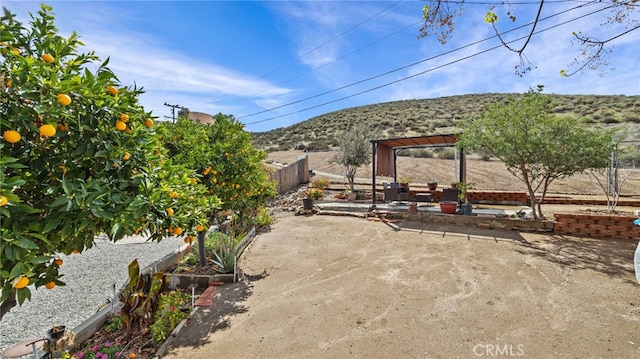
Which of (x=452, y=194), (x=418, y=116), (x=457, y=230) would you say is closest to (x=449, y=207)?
(x=452, y=194)

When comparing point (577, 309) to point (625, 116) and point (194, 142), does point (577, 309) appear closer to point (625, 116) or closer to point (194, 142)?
point (194, 142)

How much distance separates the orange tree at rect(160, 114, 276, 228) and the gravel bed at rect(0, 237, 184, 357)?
72.8 inches

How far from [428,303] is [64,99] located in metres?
4.47

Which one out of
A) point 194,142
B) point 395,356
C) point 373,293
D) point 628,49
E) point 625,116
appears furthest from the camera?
point 625,116

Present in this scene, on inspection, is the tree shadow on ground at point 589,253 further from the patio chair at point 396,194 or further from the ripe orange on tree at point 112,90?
the ripe orange on tree at point 112,90

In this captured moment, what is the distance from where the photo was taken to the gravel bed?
4.05 meters

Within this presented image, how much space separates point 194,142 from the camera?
522cm

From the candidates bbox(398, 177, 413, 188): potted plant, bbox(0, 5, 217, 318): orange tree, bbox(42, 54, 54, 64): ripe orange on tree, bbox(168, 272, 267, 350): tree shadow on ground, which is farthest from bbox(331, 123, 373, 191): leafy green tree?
bbox(42, 54, 54, 64): ripe orange on tree

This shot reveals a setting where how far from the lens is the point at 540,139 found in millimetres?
7109

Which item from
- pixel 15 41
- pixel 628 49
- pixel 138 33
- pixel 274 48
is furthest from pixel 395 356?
pixel 274 48

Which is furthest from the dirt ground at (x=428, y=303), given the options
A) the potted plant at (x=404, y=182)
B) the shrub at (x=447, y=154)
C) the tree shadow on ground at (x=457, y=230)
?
the shrub at (x=447, y=154)

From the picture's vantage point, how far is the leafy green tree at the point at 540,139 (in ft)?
22.6

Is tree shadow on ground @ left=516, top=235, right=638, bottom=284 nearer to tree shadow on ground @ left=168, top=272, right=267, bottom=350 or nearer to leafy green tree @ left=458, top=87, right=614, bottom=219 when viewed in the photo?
leafy green tree @ left=458, top=87, right=614, bottom=219

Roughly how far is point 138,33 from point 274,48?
9.20m
